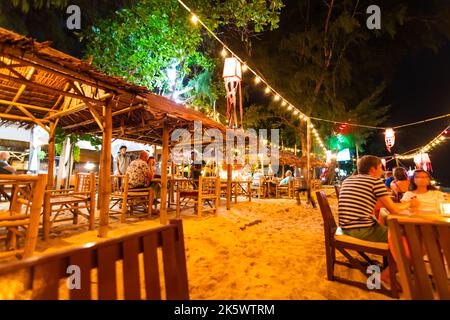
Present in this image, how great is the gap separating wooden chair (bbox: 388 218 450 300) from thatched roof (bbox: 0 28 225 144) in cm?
431

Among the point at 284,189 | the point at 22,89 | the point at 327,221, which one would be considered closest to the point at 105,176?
the point at 22,89

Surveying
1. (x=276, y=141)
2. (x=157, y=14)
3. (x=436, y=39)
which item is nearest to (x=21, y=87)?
(x=157, y=14)

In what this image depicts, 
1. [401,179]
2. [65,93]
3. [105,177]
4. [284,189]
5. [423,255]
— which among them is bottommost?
[284,189]

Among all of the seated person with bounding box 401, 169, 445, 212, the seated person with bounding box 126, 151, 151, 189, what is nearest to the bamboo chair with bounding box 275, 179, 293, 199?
the seated person with bounding box 126, 151, 151, 189

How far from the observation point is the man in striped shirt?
2633 mm

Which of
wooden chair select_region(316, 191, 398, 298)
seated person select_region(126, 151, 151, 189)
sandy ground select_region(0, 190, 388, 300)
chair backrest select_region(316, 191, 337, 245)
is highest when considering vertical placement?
seated person select_region(126, 151, 151, 189)

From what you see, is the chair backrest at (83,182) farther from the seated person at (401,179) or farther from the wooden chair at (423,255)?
the seated person at (401,179)

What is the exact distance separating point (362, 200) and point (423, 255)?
138 cm

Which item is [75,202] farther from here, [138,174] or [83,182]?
[138,174]

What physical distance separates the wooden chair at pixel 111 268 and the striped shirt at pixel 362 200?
2.24m

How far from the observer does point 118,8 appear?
9.70m

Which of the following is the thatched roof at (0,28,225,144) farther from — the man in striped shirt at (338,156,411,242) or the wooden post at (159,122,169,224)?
the man in striped shirt at (338,156,411,242)

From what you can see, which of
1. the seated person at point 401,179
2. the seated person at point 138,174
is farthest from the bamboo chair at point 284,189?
the seated person at point 138,174

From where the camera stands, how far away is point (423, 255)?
139cm
